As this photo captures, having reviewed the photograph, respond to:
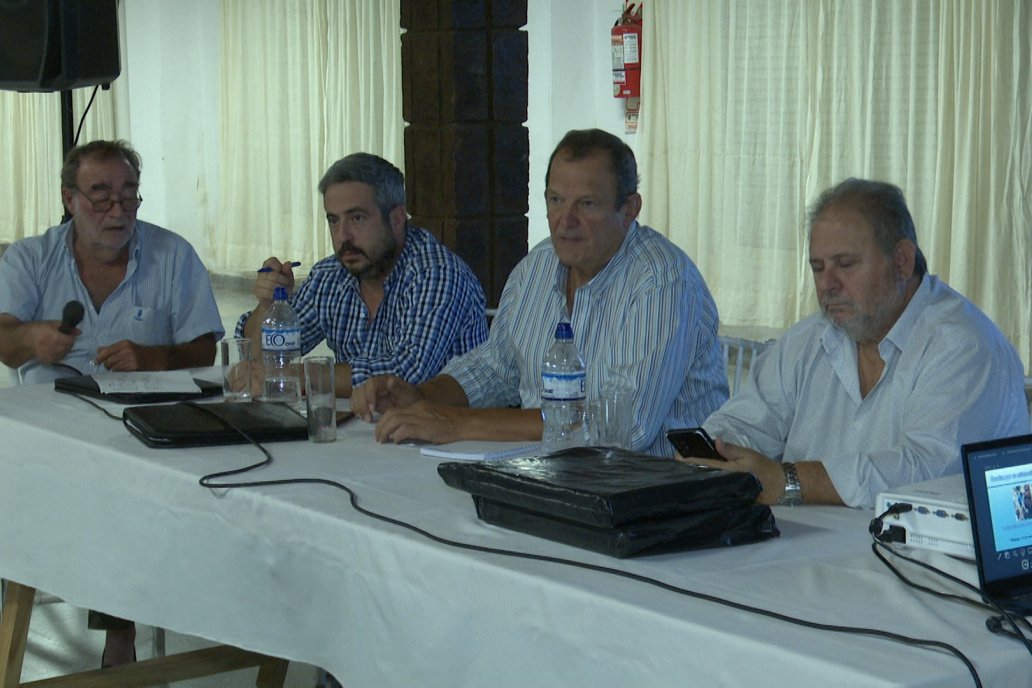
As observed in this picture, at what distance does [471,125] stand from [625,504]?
282cm

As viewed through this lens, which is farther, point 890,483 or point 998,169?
point 998,169

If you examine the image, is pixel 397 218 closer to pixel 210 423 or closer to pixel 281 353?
pixel 281 353

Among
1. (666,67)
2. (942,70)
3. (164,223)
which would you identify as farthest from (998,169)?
(164,223)

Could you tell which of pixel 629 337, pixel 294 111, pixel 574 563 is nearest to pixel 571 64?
pixel 294 111

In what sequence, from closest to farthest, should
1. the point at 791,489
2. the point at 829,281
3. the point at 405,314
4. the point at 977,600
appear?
the point at 977,600 → the point at 791,489 → the point at 829,281 → the point at 405,314

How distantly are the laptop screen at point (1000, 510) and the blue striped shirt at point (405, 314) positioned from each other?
1823mm

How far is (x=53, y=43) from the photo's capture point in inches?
169

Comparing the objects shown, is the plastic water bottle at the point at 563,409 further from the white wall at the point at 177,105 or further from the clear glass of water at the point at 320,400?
the white wall at the point at 177,105

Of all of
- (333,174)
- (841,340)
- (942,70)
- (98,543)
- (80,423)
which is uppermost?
(942,70)

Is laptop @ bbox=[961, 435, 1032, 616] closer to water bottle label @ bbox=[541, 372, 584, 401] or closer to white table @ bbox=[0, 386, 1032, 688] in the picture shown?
white table @ bbox=[0, 386, 1032, 688]

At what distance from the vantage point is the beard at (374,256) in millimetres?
3275

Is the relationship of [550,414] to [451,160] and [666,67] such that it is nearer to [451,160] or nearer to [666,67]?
[451,160]

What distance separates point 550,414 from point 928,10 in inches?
179

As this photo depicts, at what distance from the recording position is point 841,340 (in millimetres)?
2357
